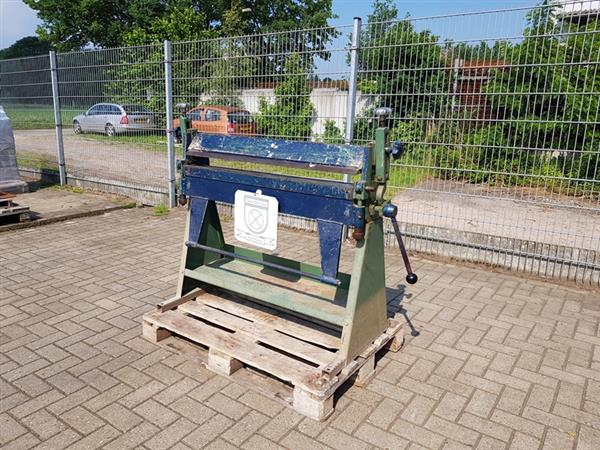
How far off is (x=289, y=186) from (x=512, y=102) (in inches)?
130

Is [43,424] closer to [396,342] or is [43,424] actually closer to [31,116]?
[396,342]

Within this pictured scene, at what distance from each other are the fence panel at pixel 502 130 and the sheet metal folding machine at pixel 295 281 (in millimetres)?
2630

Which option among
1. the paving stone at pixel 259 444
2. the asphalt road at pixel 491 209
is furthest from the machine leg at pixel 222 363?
the asphalt road at pixel 491 209

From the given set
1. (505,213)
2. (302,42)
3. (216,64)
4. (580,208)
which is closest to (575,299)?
(580,208)

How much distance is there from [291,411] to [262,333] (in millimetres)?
716

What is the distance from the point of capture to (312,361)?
3.23 meters

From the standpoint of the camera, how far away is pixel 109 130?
9.02 m

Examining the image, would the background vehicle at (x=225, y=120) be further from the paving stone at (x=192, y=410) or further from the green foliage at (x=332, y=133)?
the paving stone at (x=192, y=410)

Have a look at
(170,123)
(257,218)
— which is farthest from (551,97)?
(170,123)

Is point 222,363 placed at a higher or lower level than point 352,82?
lower

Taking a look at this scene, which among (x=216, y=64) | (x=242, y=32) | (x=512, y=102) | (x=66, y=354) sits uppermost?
(x=242, y=32)

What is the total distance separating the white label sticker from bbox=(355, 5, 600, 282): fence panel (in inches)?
122

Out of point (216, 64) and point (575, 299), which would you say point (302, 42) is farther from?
point (575, 299)

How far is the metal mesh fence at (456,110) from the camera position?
512 cm
